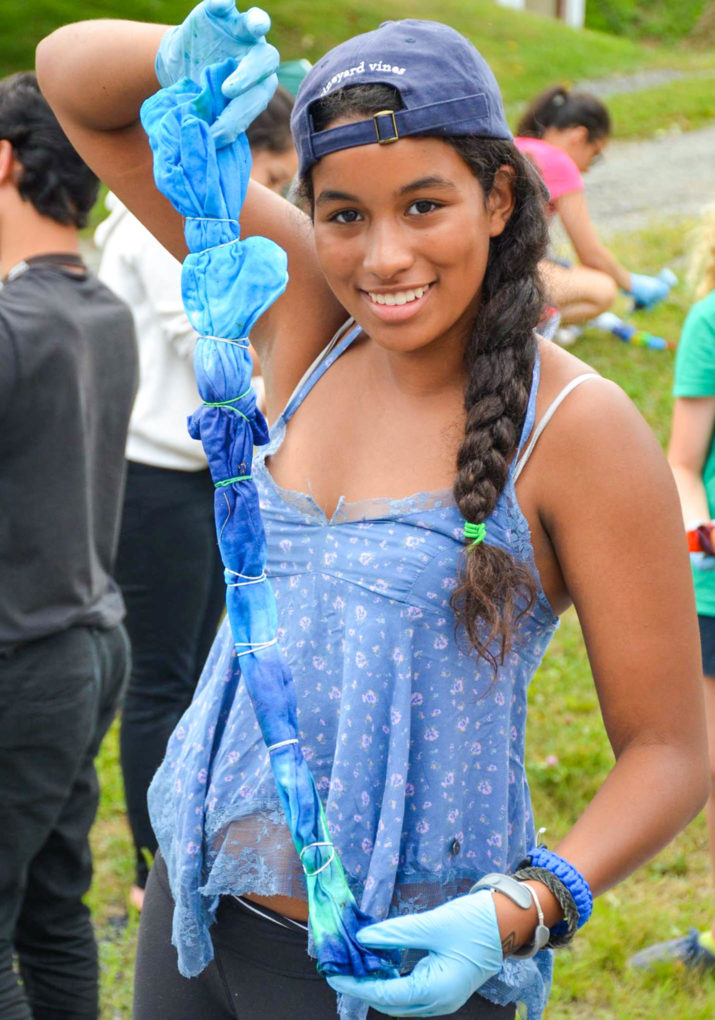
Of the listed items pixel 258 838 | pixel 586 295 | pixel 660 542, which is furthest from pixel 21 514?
pixel 586 295

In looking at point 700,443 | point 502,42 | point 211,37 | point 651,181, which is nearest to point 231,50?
point 211,37

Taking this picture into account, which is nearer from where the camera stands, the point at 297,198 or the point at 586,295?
the point at 297,198

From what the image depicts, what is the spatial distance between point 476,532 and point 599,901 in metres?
2.49

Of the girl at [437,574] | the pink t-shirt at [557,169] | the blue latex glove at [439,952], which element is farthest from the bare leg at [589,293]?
the blue latex glove at [439,952]

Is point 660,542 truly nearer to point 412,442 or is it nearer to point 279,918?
point 412,442

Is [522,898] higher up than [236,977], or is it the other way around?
[522,898]

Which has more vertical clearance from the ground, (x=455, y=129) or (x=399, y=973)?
(x=455, y=129)

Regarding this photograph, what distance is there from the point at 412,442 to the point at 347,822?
0.50m

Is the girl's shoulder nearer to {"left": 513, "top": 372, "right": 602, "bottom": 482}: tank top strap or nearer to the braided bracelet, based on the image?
{"left": 513, "top": 372, "right": 602, "bottom": 482}: tank top strap

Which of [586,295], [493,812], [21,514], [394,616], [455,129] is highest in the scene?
[455,129]

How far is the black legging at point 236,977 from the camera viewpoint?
5.49 ft

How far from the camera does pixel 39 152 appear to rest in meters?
2.69

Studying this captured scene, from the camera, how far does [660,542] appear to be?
60.4 inches

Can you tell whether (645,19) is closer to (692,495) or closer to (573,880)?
(692,495)
